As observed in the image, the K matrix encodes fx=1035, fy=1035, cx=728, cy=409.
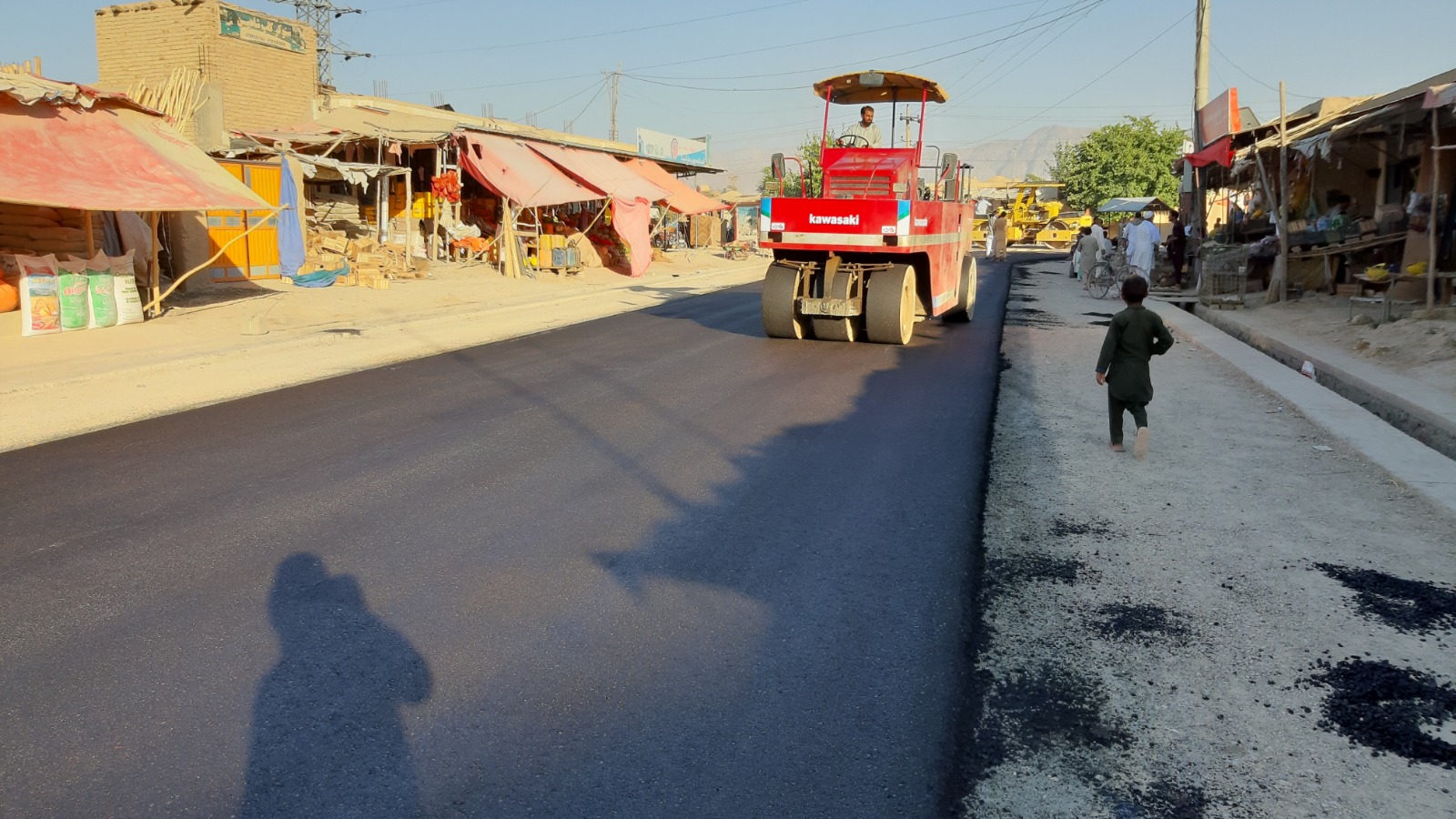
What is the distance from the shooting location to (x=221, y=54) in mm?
26859

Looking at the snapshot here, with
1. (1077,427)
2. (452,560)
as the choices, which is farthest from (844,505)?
(1077,427)

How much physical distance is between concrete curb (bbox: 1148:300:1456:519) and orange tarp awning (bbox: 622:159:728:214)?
22.6 m

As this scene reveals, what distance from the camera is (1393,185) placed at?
18.2 m

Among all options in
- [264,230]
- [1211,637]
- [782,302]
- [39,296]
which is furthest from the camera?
[264,230]

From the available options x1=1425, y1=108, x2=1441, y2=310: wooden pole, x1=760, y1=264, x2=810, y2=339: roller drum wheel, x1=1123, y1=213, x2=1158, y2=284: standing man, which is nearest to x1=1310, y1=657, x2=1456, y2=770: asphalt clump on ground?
x1=760, y1=264, x2=810, y2=339: roller drum wheel

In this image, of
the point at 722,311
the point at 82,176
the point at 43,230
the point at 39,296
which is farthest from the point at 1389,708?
the point at 43,230

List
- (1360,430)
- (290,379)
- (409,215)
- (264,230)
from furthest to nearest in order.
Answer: (409,215)
(264,230)
(290,379)
(1360,430)

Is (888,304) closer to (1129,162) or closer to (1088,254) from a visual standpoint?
(1088,254)

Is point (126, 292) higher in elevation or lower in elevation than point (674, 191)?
lower

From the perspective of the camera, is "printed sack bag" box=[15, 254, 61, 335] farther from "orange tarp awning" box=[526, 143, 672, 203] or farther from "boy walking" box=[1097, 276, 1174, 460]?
A: "orange tarp awning" box=[526, 143, 672, 203]

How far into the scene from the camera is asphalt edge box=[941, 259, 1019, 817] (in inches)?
125

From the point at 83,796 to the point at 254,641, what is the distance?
3.71 feet

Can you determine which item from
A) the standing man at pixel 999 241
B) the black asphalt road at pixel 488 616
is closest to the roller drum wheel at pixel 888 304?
the black asphalt road at pixel 488 616

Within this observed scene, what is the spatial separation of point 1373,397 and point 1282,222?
343 inches
